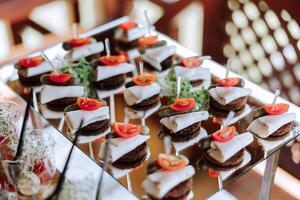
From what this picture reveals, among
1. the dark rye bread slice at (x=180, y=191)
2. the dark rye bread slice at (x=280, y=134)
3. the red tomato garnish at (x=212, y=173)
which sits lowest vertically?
the red tomato garnish at (x=212, y=173)

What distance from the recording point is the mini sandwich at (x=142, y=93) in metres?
2.22

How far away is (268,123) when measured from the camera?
2.07 meters

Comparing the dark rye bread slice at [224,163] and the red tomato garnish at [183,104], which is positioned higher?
the red tomato garnish at [183,104]

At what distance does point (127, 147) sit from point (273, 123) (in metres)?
0.51

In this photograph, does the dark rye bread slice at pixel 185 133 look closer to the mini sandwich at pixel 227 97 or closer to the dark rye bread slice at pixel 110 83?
the mini sandwich at pixel 227 97

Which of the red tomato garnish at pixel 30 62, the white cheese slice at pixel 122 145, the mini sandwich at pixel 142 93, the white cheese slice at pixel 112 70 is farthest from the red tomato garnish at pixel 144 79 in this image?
the red tomato garnish at pixel 30 62

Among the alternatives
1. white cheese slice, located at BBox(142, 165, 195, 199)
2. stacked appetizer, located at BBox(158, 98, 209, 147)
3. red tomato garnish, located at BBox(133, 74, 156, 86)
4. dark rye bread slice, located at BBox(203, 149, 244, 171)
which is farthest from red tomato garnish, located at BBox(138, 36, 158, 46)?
white cheese slice, located at BBox(142, 165, 195, 199)

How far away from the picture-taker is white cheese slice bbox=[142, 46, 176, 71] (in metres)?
2.46

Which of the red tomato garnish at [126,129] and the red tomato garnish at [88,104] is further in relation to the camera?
the red tomato garnish at [88,104]

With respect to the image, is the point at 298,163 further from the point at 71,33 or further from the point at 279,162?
the point at 71,33

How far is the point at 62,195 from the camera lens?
1554 millimetres

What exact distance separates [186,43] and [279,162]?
80 cm

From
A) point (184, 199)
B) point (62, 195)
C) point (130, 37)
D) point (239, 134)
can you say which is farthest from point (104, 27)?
point (62, 195)

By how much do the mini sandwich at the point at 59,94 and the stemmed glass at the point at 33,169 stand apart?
0.36 metres
